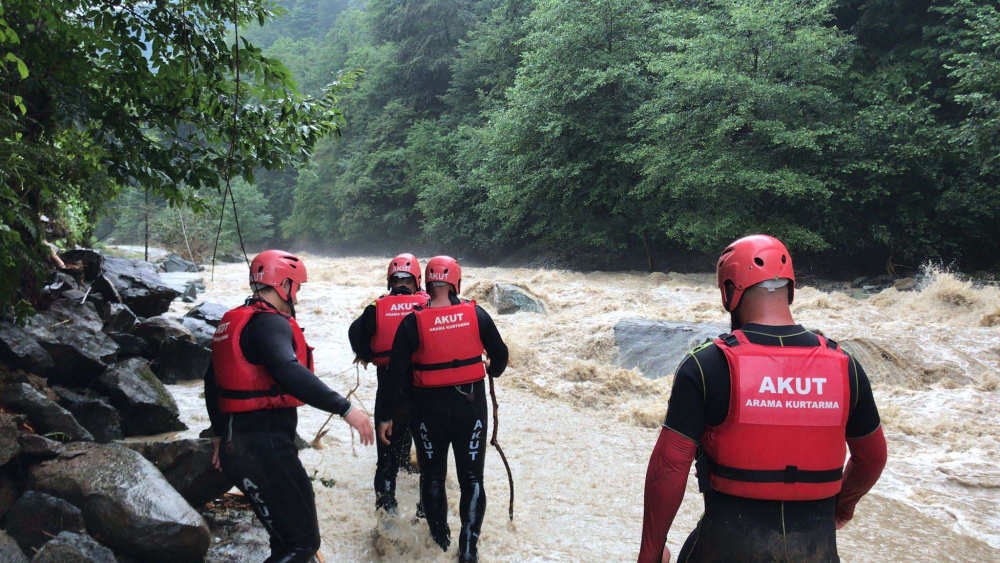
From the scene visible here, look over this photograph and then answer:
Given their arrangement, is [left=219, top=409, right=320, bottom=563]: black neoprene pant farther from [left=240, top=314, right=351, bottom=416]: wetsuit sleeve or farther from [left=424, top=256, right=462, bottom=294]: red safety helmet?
[left=424, top=256, right=462, bottom=294]: red safety helmet

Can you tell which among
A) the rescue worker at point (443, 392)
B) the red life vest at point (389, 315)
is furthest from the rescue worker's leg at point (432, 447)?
the red life vest at point (389, 315)

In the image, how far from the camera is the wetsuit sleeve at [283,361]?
2.54 metres

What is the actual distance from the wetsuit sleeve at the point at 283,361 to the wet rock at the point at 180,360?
667 centimetres

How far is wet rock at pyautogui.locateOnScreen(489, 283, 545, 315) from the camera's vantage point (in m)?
14.1

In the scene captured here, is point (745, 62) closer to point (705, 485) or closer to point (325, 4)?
point (705, 485)

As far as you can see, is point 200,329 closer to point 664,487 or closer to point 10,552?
point 10,552

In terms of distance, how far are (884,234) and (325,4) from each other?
2951 inches

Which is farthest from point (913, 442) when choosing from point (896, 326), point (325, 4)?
point (325, 4)

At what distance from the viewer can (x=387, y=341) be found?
471 centimetres

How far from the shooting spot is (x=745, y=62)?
1747 cm

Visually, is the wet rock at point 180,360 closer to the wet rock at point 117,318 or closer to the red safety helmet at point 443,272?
the wet rock at point 117,318

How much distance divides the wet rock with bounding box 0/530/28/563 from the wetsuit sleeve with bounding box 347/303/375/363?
7.43 ft

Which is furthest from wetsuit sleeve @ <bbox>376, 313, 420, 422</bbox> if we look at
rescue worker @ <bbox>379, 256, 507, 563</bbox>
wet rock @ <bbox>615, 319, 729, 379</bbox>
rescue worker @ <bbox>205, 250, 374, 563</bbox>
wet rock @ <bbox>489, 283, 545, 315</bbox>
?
wet rock @ <bbox>489, 283, 545, 315</bbox>

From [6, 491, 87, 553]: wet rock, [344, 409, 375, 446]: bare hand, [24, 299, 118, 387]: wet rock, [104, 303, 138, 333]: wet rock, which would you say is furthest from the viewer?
[104, 303, 138, 333]: wet rock
